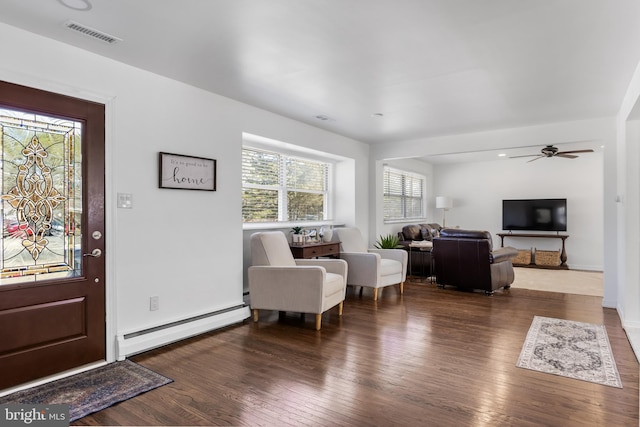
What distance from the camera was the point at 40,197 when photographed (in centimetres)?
268

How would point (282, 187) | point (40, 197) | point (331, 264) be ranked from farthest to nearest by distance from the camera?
point (282, 187) < point (331, 264) < point (40, 197)

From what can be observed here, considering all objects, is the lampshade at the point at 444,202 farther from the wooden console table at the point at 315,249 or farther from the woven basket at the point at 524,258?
the wooden console table at the point at 315,249

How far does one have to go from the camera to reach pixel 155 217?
3383 mm

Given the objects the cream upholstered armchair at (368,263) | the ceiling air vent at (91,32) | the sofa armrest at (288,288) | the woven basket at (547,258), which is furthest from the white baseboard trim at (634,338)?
the ceiling air vent at (91,32)

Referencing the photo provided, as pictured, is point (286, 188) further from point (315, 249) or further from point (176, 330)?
point (176, 330)

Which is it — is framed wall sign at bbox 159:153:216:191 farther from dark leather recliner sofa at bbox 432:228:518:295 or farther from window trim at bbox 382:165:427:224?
window trim at bbox 382:165:427:224

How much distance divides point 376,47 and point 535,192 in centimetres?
704

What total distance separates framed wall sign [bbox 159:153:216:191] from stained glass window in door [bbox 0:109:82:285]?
2.30 ft

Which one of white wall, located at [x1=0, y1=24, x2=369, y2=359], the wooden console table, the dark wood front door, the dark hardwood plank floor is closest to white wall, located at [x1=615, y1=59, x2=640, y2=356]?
the dark hardwood plank floor

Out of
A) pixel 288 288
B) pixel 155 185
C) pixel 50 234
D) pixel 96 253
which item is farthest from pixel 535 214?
pixel 50 234

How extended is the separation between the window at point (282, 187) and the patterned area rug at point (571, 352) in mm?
3256

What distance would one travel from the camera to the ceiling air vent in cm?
248

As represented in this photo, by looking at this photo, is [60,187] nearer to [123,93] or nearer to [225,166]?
[123,93]

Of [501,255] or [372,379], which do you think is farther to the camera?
[501,255]
